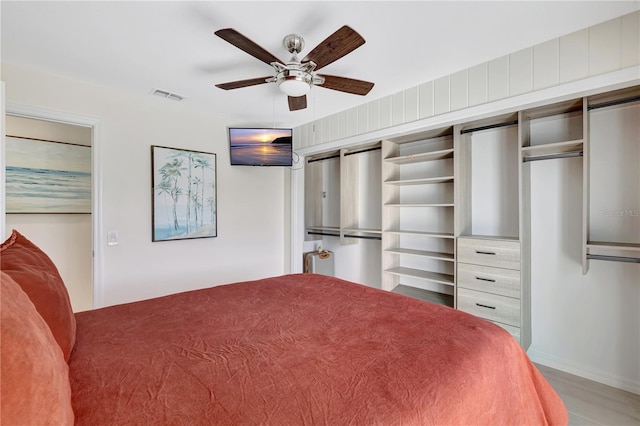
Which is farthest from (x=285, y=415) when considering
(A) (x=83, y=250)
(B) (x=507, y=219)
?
(A) (x=83, y=250)

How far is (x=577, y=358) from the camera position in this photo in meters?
2.49

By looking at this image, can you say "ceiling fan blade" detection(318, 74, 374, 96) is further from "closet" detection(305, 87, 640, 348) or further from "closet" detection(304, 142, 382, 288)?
"closet" detection(304, 142, 382, 288)

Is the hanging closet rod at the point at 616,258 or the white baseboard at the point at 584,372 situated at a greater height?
the hanging closet rod at the point at 616,258

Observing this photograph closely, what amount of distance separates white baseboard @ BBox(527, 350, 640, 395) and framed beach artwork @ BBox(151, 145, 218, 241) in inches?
140

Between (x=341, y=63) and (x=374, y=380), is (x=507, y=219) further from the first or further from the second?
(x=374, y=380)

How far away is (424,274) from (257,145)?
8.05ft

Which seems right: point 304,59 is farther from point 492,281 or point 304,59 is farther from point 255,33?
point 492,281

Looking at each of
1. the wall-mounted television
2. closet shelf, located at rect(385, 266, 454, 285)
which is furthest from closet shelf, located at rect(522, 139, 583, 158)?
the wall-mounted television

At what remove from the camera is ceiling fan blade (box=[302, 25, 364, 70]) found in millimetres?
1501

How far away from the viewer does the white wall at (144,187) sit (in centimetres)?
257

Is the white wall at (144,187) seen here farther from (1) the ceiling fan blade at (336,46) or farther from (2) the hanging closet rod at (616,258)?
(2) the hanging closet rod at (616,258)

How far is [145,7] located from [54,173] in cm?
258

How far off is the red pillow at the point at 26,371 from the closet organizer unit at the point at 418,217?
2.99 meters

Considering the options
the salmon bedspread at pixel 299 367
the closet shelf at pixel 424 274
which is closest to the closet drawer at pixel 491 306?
the closet shelf at pixel 424 274
